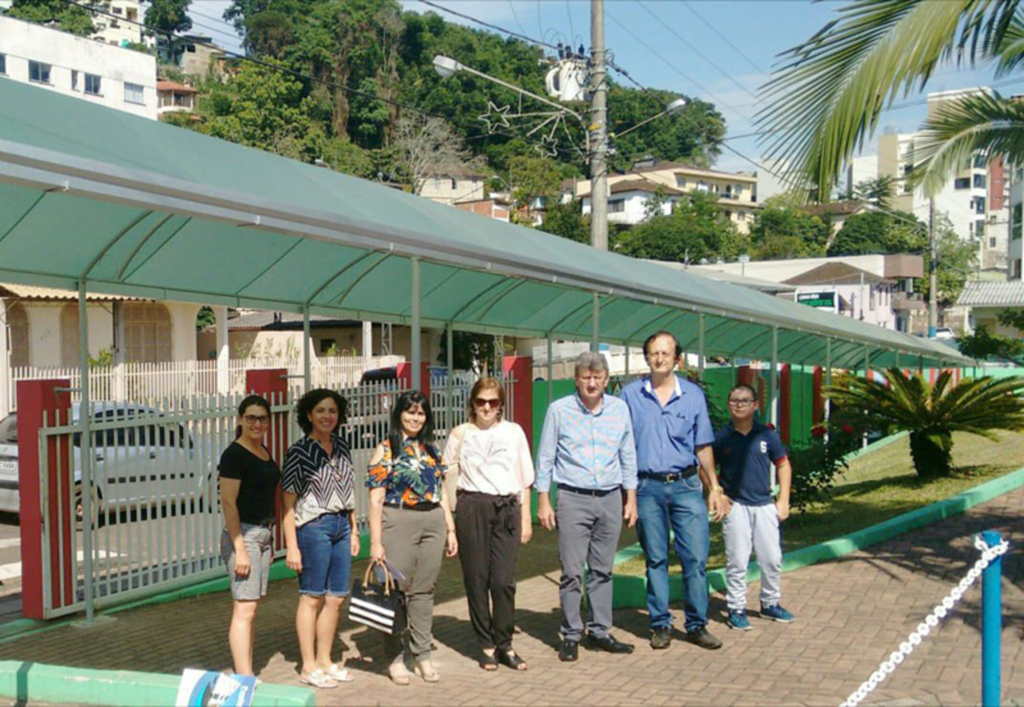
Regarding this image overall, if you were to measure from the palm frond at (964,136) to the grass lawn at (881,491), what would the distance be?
10.7 feet

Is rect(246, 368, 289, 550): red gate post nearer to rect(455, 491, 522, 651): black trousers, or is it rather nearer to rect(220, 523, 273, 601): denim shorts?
rect(455, 491, 522, 651): black trousers

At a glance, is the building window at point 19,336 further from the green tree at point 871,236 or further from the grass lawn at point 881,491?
the green tree at point 871,236

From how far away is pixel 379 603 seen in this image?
19.4 feet

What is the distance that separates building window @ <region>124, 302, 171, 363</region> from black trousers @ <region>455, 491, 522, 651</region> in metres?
24.4

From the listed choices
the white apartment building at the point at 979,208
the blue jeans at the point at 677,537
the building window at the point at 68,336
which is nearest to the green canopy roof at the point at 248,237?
the blue jeans at the point at 677,537

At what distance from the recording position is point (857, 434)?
12141 mm

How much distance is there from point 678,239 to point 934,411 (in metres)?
68.8

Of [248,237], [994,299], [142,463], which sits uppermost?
[994,299]

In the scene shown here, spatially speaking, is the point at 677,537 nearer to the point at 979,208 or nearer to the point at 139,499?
the point at 139,499

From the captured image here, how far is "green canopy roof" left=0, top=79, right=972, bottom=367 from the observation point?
512cm

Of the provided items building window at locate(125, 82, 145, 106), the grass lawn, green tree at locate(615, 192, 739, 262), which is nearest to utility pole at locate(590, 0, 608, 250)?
the grass lawn

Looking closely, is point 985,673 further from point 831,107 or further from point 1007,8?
point 1007,8

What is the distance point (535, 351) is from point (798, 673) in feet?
109

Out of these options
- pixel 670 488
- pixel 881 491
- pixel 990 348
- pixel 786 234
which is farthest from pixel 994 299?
pixel 670 488
